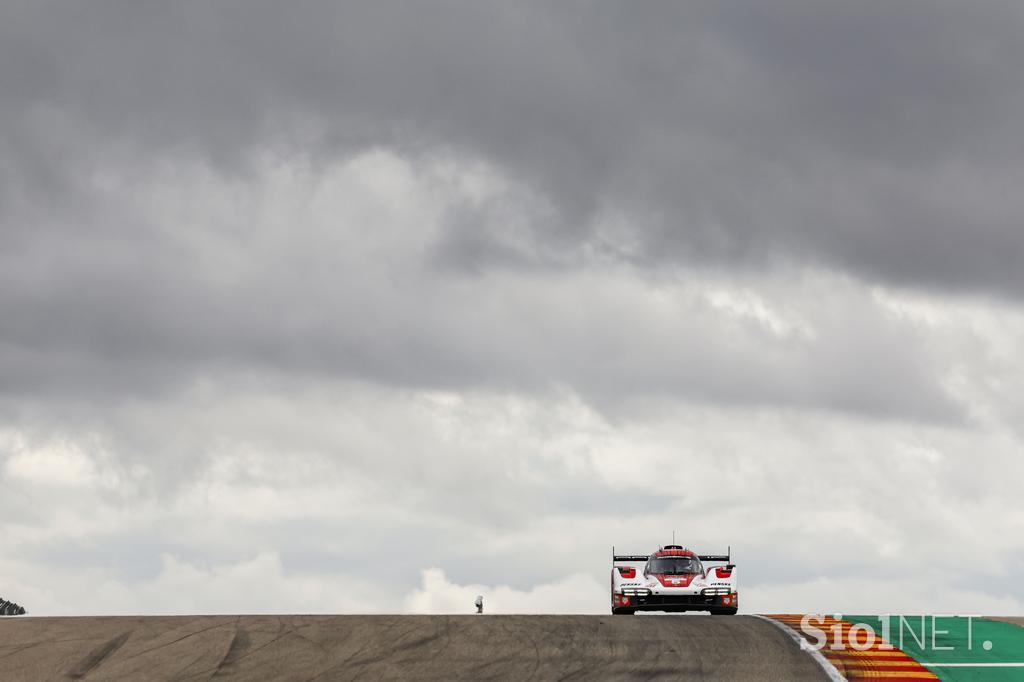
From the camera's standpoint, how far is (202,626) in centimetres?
2106

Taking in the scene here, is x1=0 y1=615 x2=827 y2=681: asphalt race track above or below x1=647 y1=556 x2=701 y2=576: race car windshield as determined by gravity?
below

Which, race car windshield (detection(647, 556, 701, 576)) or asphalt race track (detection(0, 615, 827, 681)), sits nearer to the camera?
asphalt race track (detection(0, 615, 827, 681))

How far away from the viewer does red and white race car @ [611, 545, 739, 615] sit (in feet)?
92.2

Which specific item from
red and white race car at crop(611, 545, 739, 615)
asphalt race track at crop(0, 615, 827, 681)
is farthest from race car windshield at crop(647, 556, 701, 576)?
asphalt race track at crop(0, 615, 827, 681)

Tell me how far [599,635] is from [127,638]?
7.13 metres

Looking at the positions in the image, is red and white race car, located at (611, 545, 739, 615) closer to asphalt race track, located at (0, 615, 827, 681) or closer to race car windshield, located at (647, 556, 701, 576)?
race car windshield, located at (647, 556, 701, 576)

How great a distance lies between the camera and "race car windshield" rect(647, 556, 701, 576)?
28391 millimetres

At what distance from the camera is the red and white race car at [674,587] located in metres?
28.1

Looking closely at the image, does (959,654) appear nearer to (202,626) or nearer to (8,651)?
(202,626)

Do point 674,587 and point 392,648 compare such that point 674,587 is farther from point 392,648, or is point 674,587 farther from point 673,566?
point 392,648

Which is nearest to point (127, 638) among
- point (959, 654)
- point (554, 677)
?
point (554, 677)

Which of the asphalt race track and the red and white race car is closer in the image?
the asphalt race track

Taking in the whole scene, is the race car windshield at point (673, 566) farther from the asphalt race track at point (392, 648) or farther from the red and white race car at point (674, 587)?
the asphalt race track at point (392, 648)

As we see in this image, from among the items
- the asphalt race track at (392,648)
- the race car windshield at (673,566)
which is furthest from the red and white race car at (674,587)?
the asphalt race track at (392,648)
